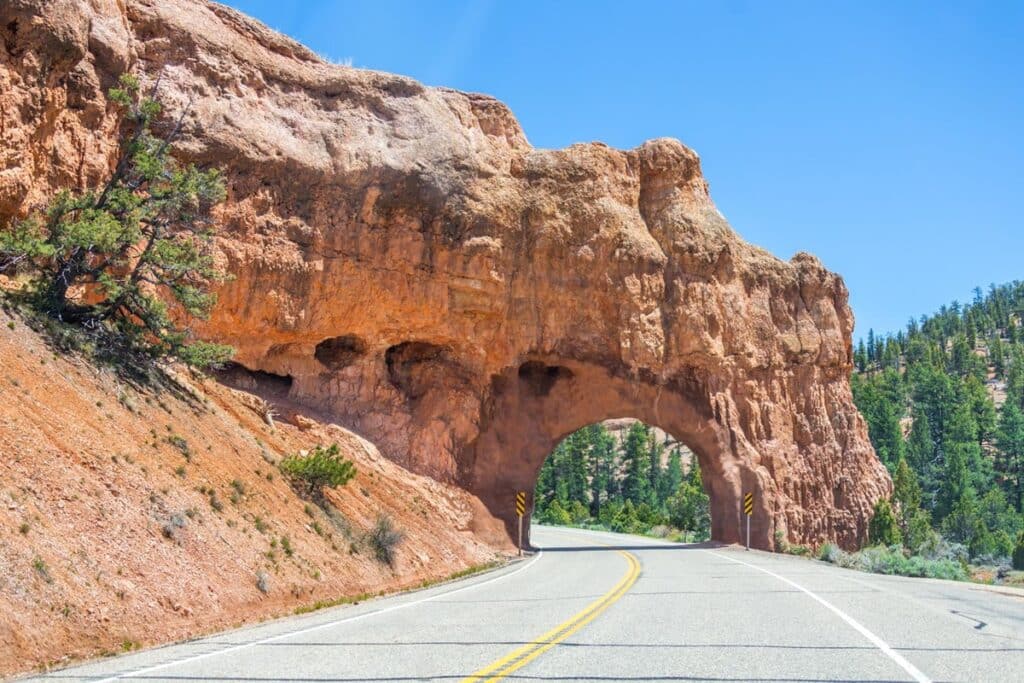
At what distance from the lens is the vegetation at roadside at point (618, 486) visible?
73.1m

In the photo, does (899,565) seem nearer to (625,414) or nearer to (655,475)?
(625,414)

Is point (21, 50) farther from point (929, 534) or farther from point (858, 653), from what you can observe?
point (929, 534)

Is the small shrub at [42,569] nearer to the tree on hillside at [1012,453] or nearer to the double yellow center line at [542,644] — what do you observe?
the double yellow center line at [542,644]

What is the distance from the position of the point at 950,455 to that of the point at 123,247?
78481 millimetres

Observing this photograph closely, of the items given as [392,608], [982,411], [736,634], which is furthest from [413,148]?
[982,411]

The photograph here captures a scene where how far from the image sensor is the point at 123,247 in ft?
60.2

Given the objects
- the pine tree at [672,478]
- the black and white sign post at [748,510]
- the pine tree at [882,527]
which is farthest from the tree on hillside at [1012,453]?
the black and white sign post at [748,510]

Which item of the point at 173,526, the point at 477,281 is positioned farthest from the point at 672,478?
the point at 173,526

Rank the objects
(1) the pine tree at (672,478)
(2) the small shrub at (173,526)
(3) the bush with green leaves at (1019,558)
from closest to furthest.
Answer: (2) the small shrub at (173,526)
(3) the bush with green leaves at (1019,558)
(1) the pine tree at (672,478)

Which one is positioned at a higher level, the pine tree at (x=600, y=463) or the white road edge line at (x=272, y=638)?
the pine tree at (x=600, y=463)

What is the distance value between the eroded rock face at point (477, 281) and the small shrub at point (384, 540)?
28.2ft

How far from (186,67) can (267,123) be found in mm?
2800

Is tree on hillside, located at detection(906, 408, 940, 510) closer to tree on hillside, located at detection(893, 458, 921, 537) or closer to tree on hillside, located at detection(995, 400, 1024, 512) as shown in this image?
tree on hillside, located at detection(995, 400, 1024, 512)

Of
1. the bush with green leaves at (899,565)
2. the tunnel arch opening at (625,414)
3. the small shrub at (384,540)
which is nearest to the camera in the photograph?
the small shrub at (384,540)
